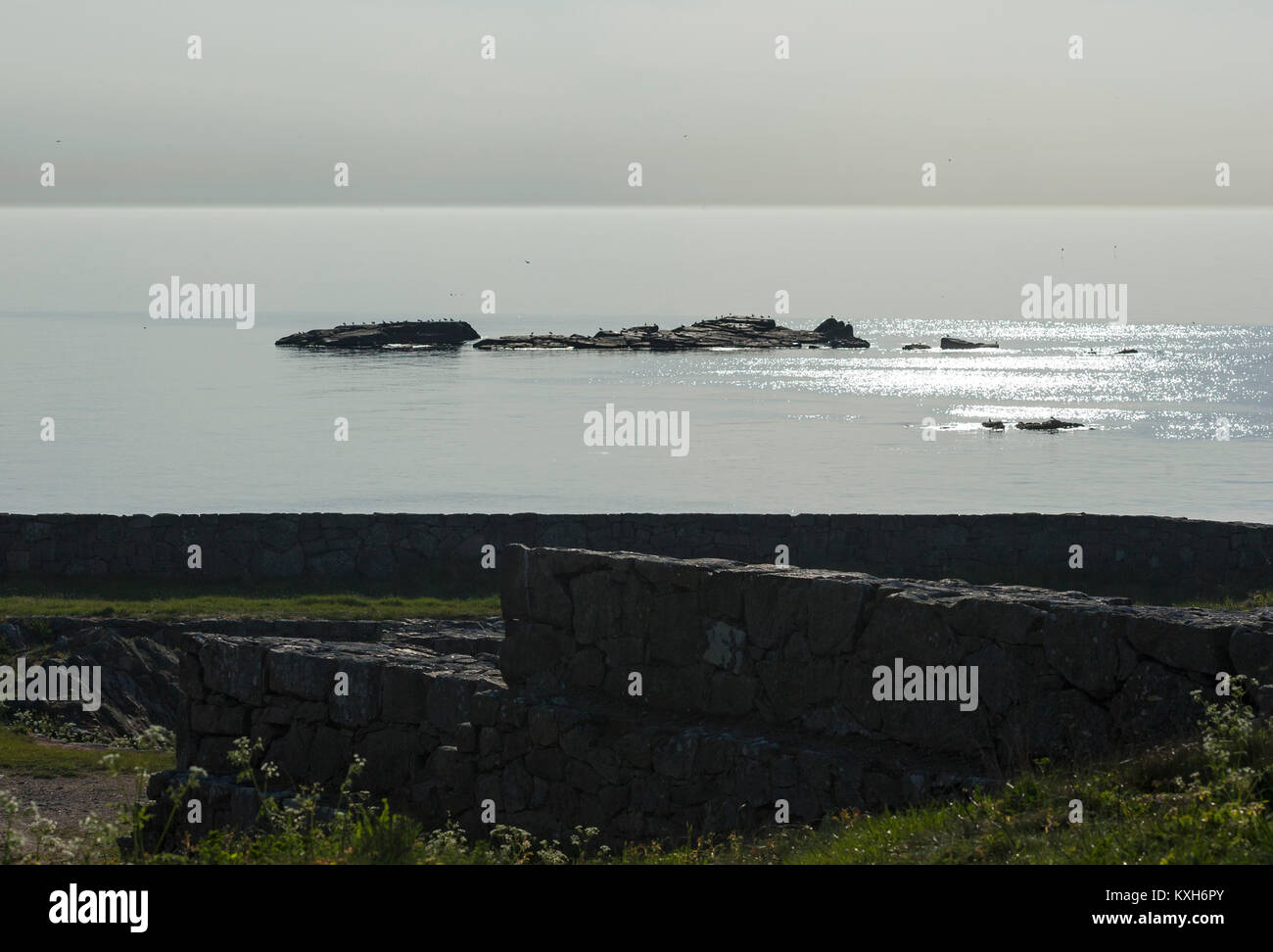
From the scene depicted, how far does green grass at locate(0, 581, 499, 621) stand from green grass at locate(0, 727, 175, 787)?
381 centimetres

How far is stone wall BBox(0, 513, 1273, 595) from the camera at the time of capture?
20.3 meters

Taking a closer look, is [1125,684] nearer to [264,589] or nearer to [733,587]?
[733,587]

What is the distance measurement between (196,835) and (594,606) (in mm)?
3369

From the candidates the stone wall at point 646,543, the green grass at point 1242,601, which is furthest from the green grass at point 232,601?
the green grass at point 1242,601

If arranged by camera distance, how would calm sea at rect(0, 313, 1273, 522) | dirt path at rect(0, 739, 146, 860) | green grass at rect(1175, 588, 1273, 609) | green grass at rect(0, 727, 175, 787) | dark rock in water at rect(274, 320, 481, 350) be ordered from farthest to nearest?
dark rock in water at rect(274, 320, 481, 350) < calm sea at rect(0, 313, 1273, 522) < green grass at rect(1175, 588, 1273, 609) < green grass at rect(0, 727, 175, 787) < dirt path at rect(0, 739, 146, 860)

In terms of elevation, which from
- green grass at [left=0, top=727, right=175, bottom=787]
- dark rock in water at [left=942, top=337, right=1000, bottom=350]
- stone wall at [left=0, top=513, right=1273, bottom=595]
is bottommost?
green grass at [left=0, top=727, right=175, bottom=787]

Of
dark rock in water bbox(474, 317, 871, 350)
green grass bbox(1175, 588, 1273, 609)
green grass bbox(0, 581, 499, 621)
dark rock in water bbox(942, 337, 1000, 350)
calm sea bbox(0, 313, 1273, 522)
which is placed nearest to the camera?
green grass bbox(1175, 588, 1273, 609)

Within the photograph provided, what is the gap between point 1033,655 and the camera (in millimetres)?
7934

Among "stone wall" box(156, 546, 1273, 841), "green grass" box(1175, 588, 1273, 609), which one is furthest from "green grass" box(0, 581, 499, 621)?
"green grass" box(1175, 588, 1273, 609)

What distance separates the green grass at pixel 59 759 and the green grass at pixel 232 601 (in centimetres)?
381

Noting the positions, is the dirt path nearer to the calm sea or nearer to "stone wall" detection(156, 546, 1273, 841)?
"stone wall" detection(156, 546, 1273, 841)

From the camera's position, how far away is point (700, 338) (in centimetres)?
13188

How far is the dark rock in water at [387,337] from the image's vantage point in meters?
118

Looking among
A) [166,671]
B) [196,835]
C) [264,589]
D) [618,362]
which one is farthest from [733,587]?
[618,362]
